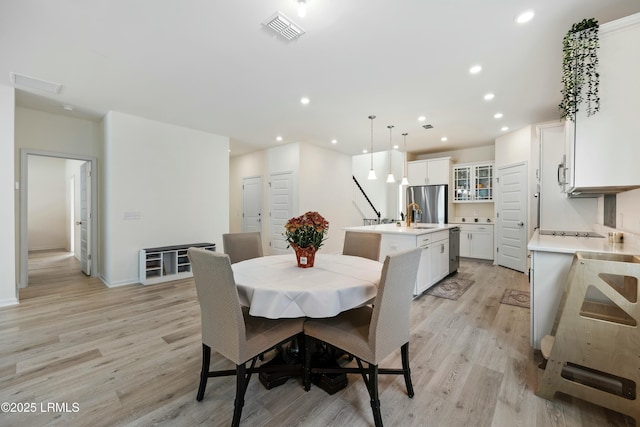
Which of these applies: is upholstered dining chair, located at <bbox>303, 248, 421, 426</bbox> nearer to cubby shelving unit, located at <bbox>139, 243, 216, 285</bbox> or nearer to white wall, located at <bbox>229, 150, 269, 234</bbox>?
cubby shelving unit, located at <bbox>139, 243, 216, 285</bbox>

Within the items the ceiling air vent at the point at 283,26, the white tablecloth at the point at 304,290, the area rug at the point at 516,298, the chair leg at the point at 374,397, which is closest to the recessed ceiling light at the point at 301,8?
the ceiling air vent at the point at 283,26

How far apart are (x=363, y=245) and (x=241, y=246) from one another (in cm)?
132

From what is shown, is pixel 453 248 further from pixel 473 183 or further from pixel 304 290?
pixel 304 290

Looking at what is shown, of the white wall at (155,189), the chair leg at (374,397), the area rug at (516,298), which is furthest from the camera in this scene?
the white wall at (155,189)

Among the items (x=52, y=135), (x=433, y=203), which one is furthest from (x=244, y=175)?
(x=433, y=203)

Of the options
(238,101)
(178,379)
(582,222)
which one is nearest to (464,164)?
(582,222)

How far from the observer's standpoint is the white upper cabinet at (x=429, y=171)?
255 inches

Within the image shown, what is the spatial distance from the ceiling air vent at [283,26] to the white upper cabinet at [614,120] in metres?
2.23

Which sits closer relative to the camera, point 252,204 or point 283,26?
point 283,26

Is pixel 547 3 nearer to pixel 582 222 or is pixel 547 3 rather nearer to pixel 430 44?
pixel 430 44

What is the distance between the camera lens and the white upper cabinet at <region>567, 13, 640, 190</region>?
1814 millimetres

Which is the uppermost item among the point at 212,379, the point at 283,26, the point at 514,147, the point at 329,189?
the point at 283,26

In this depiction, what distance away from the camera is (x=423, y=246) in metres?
3.66

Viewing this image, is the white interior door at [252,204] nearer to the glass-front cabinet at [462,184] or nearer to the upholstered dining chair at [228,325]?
the glass-front cabinet at [462,184]
